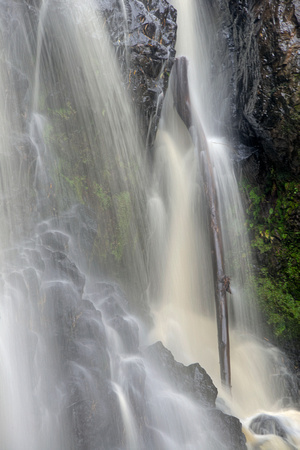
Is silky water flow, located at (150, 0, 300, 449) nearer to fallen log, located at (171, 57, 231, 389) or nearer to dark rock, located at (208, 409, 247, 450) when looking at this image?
fallen log, located at (171, 57, 231, 389)

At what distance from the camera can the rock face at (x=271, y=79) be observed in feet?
22.8

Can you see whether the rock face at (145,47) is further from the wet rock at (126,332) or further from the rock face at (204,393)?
the rock face at (204,393)

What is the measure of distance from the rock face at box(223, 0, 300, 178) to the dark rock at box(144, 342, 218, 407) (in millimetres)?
4569

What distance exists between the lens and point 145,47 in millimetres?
6797

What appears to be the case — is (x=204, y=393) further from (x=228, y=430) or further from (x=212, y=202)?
(x=212, y=202)

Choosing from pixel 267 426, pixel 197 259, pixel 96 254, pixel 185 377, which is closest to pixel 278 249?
pixel 197 259

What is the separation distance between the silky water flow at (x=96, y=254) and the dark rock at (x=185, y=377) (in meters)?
0.11

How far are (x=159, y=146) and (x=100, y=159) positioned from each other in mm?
1625

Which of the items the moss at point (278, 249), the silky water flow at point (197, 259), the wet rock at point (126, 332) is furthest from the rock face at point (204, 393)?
the moss at point (278, 249)

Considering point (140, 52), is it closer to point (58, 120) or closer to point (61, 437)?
point (58, 120)

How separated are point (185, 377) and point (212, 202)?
3458 millimetres

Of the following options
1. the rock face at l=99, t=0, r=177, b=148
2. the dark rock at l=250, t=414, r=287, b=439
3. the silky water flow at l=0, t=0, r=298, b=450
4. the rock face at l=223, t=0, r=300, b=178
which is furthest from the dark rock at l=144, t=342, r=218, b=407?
the rock face at l=223, t=0, r=300, b=178

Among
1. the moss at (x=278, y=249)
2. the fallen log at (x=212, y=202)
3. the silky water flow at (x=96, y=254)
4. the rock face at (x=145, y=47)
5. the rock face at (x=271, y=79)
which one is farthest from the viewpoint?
the moss at (x=278, y=249)

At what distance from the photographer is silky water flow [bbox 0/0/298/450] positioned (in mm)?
4152
